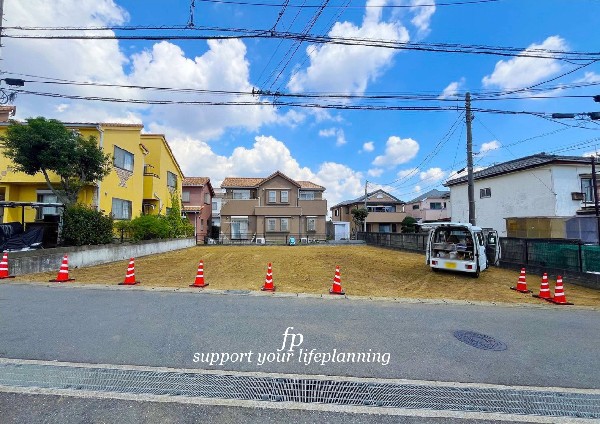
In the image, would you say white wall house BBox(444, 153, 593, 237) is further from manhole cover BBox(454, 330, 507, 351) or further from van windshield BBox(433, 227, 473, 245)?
manhole cover BBox(454, 330, 507, 351)

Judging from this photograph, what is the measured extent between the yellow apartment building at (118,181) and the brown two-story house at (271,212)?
8490mm

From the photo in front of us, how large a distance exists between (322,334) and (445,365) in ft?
5.81

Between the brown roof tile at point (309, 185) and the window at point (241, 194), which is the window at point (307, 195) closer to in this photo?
the brown roof tile at point (309, 185)

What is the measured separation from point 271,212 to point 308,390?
2857cm

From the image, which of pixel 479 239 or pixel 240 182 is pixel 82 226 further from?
pixel 240 182

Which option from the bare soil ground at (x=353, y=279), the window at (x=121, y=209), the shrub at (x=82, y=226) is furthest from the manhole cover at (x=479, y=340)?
the window at (x=121, y=209)

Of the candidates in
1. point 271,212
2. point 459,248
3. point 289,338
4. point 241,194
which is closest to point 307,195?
point 271,212

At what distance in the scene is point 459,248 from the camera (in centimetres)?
1125

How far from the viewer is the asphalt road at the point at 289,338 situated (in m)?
3.46

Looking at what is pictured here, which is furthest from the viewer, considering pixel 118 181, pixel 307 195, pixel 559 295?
pixel 307 195

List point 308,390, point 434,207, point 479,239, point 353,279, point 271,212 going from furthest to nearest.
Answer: point 434,207, point 271,212, point 479,239, point 353,279, point 308,390

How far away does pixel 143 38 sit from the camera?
727 cm

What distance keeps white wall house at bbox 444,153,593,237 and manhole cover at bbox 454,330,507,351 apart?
1759 cm

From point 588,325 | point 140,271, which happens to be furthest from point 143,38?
point 588,325
